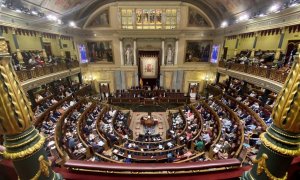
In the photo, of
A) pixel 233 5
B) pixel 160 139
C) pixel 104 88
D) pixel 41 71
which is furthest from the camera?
pixel 104 88

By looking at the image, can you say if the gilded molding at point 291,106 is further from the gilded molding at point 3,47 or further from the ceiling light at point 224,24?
the ceiling light at point 224,24

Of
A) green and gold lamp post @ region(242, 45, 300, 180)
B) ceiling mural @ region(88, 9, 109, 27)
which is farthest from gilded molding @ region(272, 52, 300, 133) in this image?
ceiling mural @ region(88, 9, 109, 27)

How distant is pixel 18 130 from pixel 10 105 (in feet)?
0.76

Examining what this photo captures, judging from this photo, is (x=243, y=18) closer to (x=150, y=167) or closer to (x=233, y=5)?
(x=233, y=5)

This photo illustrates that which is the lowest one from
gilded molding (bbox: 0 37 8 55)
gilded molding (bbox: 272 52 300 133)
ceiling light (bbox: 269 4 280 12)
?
gilded molding (bbox: 272 52 300 133)

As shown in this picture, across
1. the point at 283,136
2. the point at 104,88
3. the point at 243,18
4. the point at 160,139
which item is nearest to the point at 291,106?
the point at 283,136

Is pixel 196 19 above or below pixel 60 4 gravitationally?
below

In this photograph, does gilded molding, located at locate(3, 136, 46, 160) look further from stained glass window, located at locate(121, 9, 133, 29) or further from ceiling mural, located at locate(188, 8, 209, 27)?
ceiling mural, located at locate(188, 8, 209, 27)

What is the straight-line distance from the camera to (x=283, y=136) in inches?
54.4

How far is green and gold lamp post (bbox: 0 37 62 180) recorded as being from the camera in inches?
49.9

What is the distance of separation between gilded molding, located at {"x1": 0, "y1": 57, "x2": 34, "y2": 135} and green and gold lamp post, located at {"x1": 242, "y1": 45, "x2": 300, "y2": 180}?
2230 mm

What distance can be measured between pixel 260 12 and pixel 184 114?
32.8 feet

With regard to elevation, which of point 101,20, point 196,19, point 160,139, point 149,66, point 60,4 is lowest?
point 160,139

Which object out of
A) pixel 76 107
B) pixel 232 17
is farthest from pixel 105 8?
pixel 232 17
